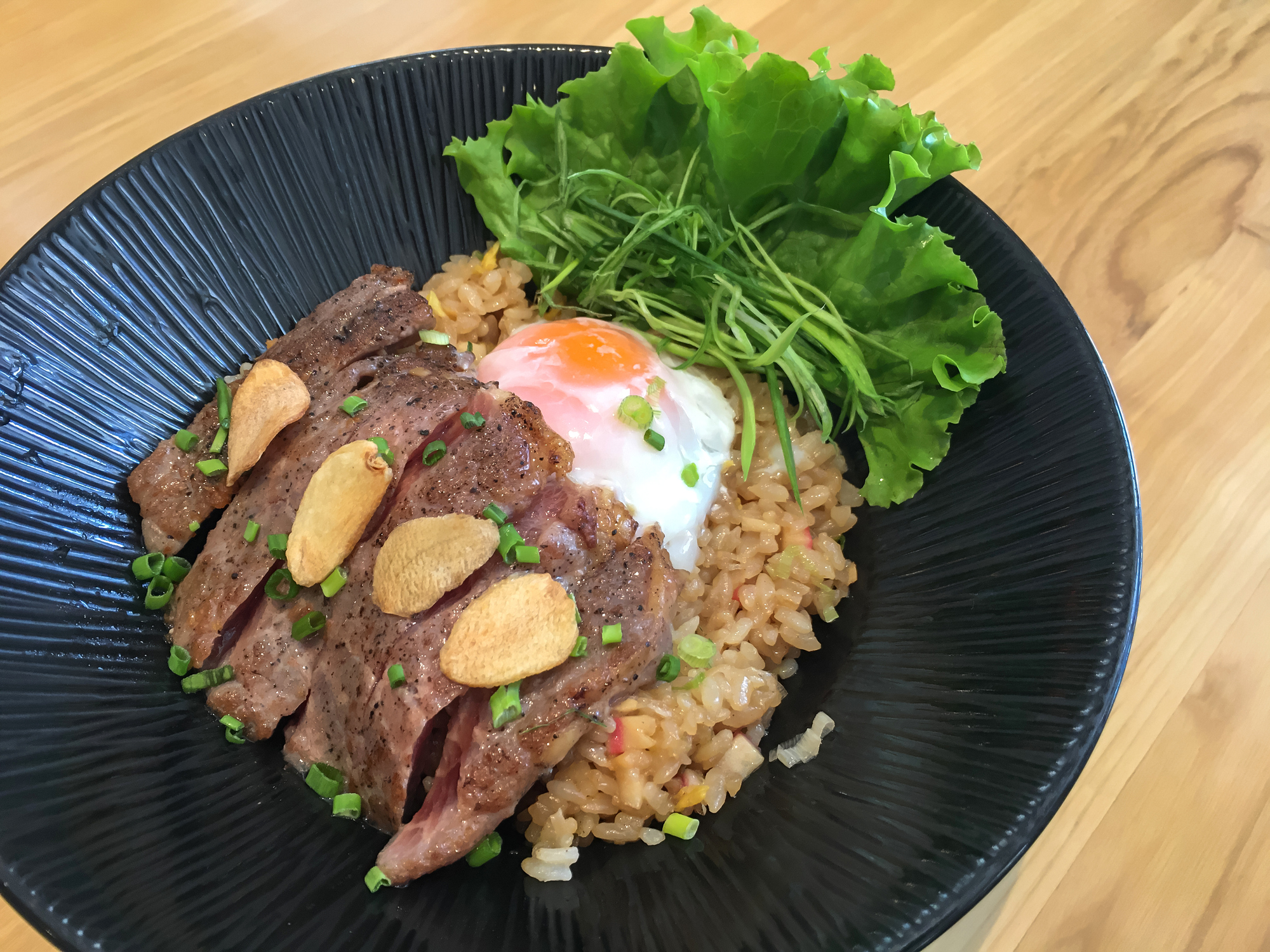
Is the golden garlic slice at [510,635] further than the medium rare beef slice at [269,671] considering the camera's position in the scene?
No

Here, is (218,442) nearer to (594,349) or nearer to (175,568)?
(175,568)

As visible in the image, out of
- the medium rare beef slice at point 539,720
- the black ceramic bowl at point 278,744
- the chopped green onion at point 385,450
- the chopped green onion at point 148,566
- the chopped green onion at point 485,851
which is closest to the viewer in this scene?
the black ceramic bowl at point 278,744

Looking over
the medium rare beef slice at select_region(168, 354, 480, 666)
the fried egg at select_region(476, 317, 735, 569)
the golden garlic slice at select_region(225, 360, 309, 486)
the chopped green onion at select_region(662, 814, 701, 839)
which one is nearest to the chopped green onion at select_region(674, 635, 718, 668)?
the fried egg at select_region(476, 317, 735, 569)

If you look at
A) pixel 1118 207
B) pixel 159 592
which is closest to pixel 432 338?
pixel 159 592

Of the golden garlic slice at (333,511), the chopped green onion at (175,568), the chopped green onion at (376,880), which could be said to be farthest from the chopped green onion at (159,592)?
the chopped green onion at (376,880)

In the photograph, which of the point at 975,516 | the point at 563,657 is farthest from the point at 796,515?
the point at 563,657

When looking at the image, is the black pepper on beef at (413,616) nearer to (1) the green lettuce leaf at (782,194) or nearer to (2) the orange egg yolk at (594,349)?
(2) the orange egg yolk at (594,349)
